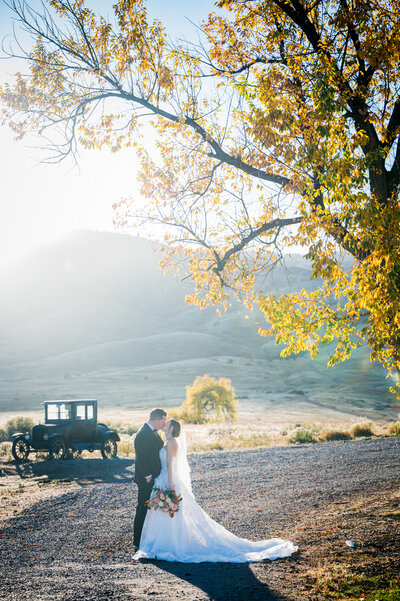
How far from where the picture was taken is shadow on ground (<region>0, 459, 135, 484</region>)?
→ 14464 mm

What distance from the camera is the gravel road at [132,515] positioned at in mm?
5320

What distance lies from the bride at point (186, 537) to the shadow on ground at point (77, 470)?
7103mm

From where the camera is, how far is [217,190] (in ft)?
32.0

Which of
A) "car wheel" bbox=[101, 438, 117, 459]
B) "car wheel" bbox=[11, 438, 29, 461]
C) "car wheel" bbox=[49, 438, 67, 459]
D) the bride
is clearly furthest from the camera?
"car wheel" bbox=[101, 438, 117, 459]

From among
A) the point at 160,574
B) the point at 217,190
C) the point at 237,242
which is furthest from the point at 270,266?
the point at 160,574

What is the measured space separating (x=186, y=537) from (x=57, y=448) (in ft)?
39.3

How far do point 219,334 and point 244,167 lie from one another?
13735 centimetres

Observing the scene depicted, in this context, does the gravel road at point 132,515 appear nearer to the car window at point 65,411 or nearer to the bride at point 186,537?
the bride at point 186,537

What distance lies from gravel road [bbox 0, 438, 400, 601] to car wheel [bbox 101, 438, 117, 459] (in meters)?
1.34

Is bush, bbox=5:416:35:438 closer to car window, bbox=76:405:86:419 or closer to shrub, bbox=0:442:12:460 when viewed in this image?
shrub, bbox=0:442:12:460

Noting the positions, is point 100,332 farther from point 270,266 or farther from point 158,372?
point 270,266

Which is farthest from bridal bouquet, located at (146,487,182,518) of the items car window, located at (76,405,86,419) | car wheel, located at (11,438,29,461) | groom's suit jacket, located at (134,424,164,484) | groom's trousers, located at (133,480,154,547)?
car wheel, located at (11,438,29,461)

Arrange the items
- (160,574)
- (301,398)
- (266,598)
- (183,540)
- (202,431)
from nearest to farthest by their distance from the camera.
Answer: (266,598) → (160,574) → (183,540) → (202,431) → (301,398)

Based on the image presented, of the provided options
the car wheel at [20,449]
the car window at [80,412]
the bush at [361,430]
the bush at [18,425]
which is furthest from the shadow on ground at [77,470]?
the bush at [361,430]
